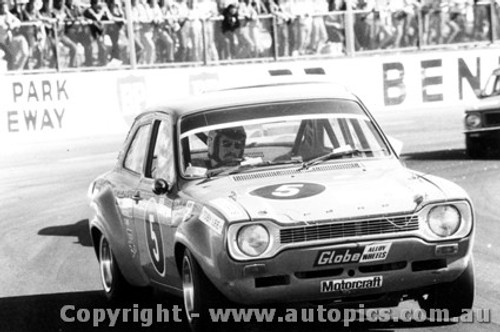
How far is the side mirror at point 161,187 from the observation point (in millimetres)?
7371

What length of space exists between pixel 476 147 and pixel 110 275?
34.3ft

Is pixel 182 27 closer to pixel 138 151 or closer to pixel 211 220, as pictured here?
pixel 138 151

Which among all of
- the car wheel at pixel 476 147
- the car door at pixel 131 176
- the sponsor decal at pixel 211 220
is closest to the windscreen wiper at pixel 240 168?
the sponsor decal at pixel 211 220

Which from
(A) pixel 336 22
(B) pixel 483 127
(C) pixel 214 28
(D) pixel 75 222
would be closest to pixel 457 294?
(D) pixel 75 222

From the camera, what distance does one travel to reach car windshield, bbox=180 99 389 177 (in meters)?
7.50

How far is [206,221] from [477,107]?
12.1m

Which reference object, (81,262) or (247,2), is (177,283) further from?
(247,2)

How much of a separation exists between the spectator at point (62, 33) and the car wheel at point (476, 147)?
10.0 metres

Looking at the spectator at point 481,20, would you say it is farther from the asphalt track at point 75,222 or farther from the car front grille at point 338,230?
the car front grille at point 338,230

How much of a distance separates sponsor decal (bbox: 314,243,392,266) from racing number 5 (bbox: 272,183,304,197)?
463 mm

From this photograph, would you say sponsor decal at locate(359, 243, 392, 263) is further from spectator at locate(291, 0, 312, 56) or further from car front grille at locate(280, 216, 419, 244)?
spectator at locate(291, 0, 312, 56)

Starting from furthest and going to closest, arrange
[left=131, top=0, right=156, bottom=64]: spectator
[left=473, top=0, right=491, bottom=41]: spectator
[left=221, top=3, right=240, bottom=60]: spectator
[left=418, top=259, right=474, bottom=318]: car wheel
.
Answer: [left=473, top=0, right=491, bottom=41]: spectator < [left=221, top=3, right=240, bottom=60]: spectator < [left=131, top=0, right=156, bottom=64]: spectator < [left=418, top=259, right=474, bottom=318]: car wheel

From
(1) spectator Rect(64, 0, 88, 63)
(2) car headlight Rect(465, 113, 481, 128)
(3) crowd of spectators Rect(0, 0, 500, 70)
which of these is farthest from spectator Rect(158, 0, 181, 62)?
(2) car headlight Rect(465, 113, 481, 128)

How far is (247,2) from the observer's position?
2755 centimetres
